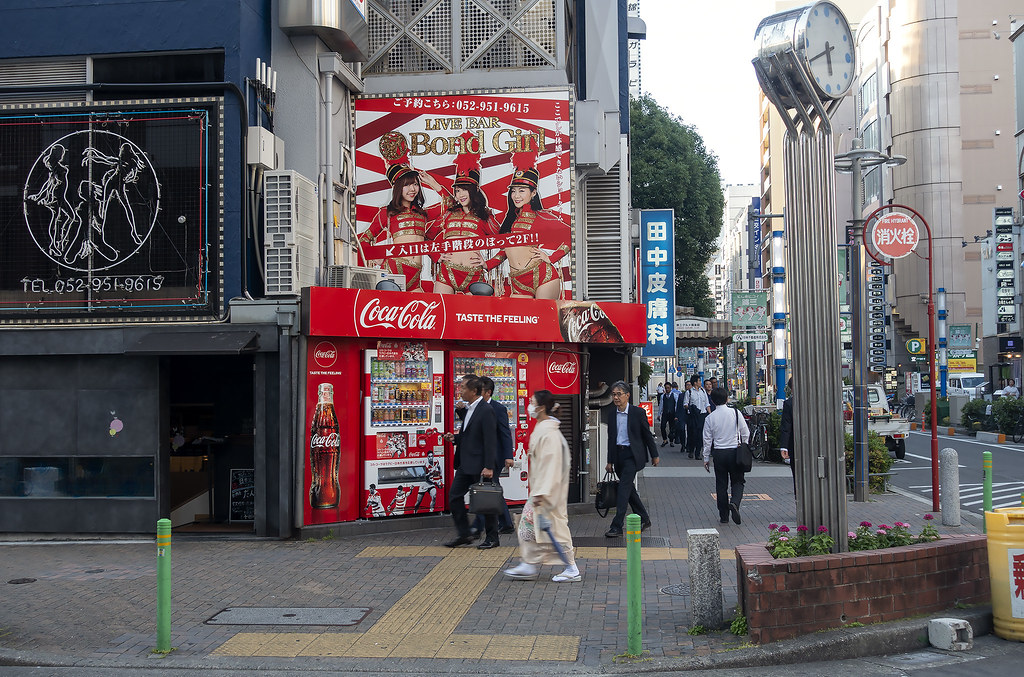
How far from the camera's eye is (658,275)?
23.7 metres

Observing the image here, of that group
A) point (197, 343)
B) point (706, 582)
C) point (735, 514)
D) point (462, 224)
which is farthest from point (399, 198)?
point (706, 582)

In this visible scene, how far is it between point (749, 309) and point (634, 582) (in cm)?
2205

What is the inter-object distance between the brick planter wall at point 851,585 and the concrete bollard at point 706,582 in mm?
194

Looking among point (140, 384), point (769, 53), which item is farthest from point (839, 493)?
point (140, 384)

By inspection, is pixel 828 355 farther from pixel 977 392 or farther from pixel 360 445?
pixel 977 392

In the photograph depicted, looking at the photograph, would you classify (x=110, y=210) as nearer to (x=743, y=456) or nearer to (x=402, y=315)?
(x=402, y=315)

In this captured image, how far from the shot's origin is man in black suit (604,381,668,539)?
11.6 meters

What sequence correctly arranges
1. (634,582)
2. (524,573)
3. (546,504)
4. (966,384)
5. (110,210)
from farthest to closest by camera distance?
(966,384) → (110,210) → (524,573) → (546,504) → (634,582)

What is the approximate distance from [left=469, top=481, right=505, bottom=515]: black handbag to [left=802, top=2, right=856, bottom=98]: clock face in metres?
5.31

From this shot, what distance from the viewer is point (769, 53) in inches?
304

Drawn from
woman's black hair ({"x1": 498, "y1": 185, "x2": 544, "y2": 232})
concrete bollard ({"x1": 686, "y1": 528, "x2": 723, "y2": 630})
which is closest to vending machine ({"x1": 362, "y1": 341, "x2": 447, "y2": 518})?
woman's black hair ({"x1": 498, "y1": 185, "x2": 544, "y2": 232})

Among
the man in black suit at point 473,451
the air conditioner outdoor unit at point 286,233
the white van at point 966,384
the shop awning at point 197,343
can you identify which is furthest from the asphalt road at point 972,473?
the white van at point 966,384

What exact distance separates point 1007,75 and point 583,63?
5720 centimetres

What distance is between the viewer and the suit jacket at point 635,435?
460 inches
